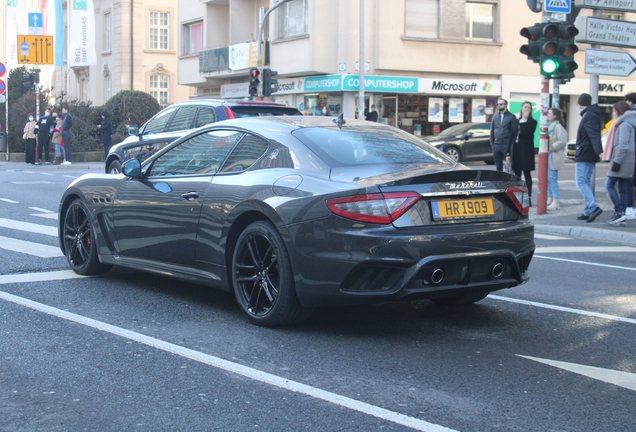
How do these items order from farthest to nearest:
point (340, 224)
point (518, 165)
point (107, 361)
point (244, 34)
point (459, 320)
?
point (244, 34), point (518, 165), point (459, 320), point (340, 224), point (107, 361)

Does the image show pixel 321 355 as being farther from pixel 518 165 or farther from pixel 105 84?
pixel 105 84

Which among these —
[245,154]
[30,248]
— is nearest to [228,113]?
[30,248]

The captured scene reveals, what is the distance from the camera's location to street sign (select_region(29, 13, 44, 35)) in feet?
117

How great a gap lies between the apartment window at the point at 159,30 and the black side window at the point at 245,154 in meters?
51.4

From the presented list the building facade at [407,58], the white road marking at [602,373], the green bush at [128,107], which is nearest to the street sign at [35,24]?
the green bush at [128,107]

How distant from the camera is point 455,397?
401 centimetres

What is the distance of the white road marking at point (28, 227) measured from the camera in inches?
398

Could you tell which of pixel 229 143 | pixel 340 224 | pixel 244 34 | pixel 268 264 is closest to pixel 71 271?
pixel 229 143

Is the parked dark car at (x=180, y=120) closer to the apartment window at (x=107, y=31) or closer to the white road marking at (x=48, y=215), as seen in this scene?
the white road marking at (x=48, y=215)

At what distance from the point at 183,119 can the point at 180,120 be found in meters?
0.07

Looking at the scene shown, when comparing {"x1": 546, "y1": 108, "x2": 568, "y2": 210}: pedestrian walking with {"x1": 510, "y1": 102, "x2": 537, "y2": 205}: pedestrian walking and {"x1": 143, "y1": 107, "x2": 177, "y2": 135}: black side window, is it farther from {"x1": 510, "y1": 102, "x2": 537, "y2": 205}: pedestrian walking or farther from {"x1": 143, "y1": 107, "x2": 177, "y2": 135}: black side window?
{"x1": 143, "y1": 107, "x2": 177, "y2": 135}: black side window

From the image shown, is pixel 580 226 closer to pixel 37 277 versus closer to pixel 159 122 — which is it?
pixel 159 122

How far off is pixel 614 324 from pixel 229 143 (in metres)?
3.07

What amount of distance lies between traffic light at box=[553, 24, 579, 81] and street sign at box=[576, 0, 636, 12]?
1.04 m
